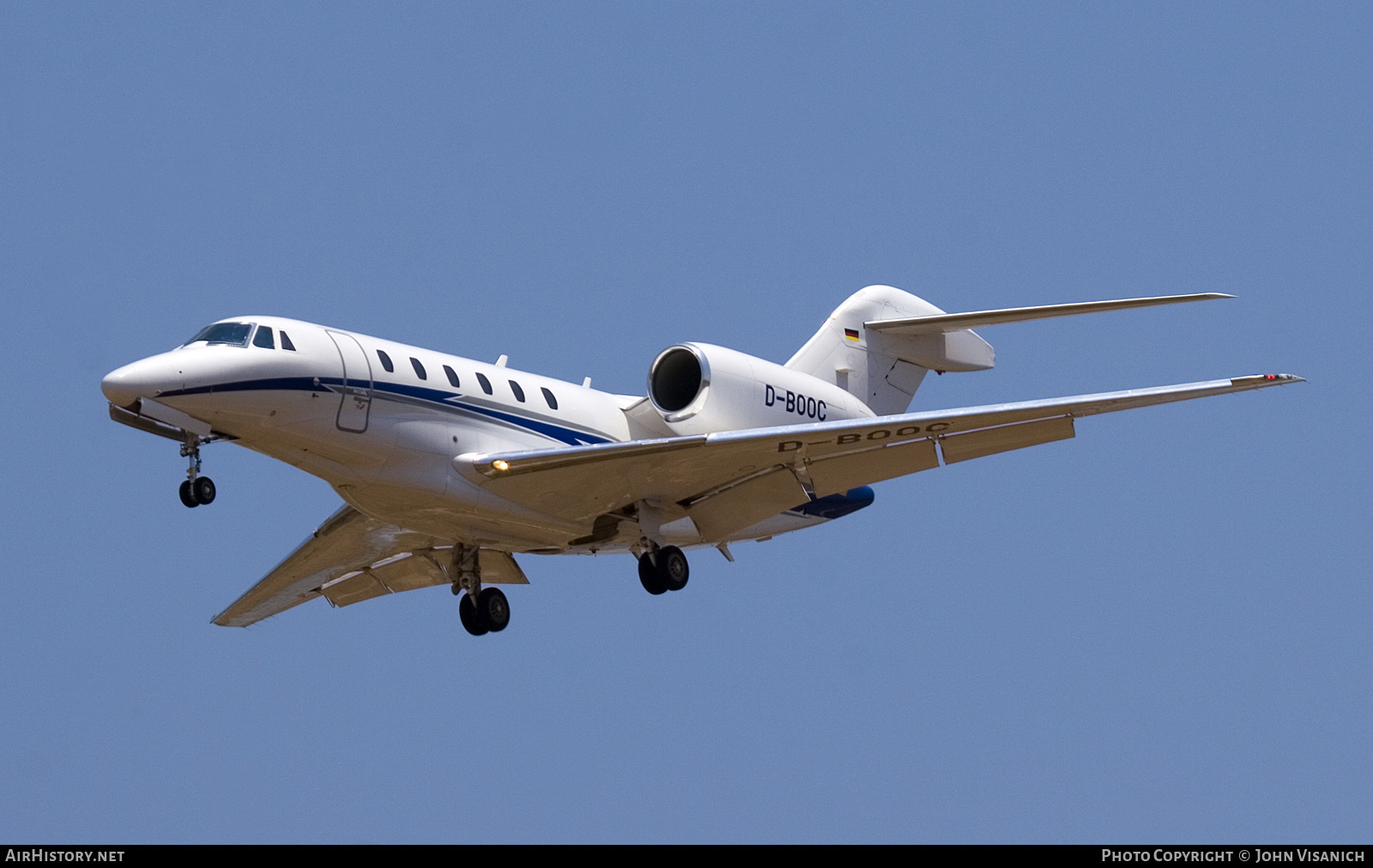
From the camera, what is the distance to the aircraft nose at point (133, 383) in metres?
17.9

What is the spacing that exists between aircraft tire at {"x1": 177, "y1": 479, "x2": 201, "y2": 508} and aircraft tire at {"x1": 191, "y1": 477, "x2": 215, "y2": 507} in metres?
0.02

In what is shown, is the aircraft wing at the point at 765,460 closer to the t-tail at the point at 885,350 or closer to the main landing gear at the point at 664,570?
the main landing gear at the point at 664,570

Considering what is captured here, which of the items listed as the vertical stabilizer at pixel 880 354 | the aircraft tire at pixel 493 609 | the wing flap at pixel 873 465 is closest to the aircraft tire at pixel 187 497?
the aircraft tire at pixel 493 609

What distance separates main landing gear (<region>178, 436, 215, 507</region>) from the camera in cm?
1825

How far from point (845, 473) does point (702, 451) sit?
6.53 ft

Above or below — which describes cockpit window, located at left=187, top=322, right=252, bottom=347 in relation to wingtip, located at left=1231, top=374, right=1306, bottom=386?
above

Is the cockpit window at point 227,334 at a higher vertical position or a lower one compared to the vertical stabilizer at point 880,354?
higher

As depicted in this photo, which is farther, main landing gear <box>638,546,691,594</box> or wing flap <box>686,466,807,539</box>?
wing flap <box>686,466,807,539</box>

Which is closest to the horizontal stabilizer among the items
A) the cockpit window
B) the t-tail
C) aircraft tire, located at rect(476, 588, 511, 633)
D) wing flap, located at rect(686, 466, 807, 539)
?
the t-tail

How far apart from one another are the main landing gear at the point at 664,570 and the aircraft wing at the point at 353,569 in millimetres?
2475

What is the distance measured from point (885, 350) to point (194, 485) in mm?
9932

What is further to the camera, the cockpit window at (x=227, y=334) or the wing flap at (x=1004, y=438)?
the wing flap at (x=1004, y=438)

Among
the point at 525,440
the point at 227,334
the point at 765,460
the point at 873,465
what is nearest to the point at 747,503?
the point at 765,460

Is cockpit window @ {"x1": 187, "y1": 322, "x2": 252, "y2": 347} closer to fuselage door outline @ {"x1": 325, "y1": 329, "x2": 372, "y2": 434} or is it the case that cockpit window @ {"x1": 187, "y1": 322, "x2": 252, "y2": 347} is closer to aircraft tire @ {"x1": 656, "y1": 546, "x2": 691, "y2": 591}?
fuselage door outline @ {"x1": 325, "y1": 329, "x2": 372, "y2": 434}
